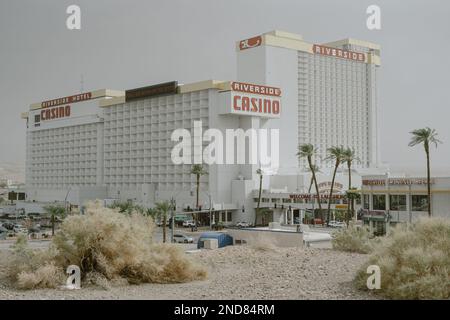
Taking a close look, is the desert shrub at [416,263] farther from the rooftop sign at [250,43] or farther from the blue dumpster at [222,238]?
the rooftop sign at [250,43]

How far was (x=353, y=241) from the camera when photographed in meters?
32.5

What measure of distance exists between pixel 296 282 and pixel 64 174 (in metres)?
106

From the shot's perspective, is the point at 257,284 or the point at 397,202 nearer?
the point at 257,284

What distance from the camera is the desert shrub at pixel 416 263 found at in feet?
59.2

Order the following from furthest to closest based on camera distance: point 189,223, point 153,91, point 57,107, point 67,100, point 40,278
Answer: point 57,107
point 67,100
point 153,91
point 189,223
point 40,278

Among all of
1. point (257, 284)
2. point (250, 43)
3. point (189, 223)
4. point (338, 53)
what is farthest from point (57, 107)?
point (257, 284)

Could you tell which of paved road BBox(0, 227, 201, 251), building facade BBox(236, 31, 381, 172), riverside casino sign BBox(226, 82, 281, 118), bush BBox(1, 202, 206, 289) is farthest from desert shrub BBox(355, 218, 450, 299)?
building facade BBox(236, 31, 381, 172)

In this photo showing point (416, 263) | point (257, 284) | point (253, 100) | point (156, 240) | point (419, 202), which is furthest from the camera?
point (253, 100)

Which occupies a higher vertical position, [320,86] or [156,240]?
[320,86]

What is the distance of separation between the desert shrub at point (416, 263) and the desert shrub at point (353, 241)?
9.34 m

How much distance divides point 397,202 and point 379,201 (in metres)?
2.18

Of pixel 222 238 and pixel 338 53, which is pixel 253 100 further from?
pixel 222 238
